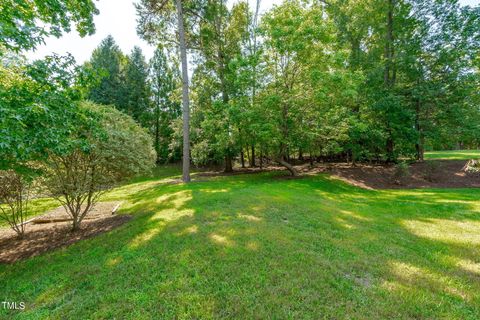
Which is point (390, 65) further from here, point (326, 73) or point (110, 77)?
point (110, 77)

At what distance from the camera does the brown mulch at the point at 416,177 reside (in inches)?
460

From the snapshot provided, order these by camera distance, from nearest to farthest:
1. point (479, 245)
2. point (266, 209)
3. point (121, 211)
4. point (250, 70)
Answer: point (479, 245), point (266, 209), point (121, 211), point (250, 70)

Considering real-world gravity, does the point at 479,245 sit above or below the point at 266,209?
below

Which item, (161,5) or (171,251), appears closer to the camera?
(171,251)

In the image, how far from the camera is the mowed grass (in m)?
2.62

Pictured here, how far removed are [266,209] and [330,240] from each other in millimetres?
2281

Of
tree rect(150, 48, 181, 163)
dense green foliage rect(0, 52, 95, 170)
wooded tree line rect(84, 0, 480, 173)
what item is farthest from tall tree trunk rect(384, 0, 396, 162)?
tree rect(150, 48, 181, 163)

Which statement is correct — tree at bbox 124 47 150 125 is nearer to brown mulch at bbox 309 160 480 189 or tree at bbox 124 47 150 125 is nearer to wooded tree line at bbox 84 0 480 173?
wooded tree line at bbox 84 0 480 173

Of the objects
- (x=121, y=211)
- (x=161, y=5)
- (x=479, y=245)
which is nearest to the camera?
(x=479, y=245)

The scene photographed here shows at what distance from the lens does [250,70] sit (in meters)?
11.3

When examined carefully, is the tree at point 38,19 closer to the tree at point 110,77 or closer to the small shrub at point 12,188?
the small shrub at point 12,188

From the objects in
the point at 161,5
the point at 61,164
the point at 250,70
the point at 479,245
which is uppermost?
the point at 161,5

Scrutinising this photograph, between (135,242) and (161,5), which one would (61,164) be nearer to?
(135,242)

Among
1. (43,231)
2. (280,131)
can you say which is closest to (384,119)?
(280,131)
